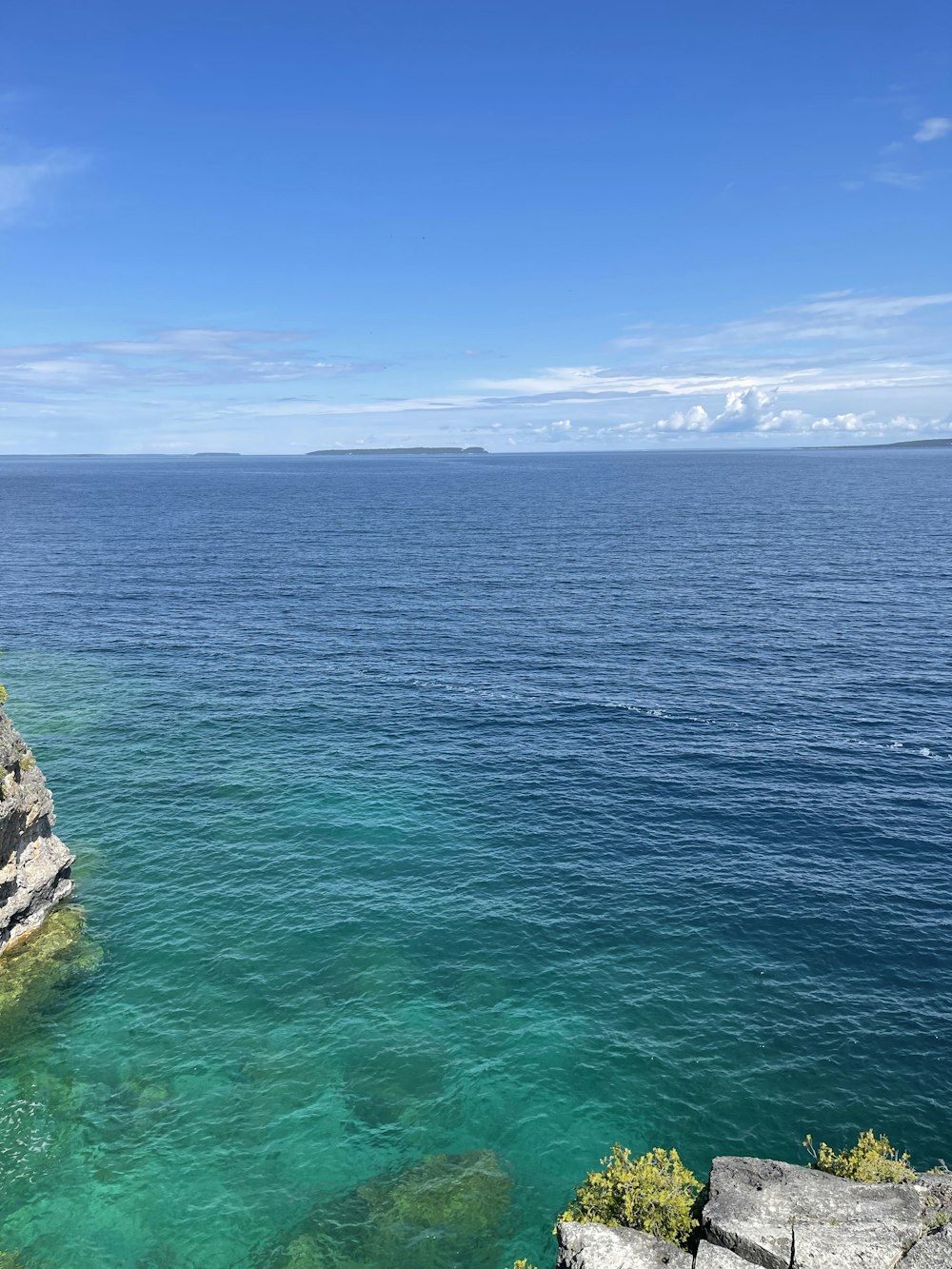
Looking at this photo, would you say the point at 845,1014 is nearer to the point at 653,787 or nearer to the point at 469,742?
the point at 653,787

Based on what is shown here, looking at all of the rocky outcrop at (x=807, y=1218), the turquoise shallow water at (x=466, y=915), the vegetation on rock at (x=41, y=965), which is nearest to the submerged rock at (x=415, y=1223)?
the turquoise shallow water at (x=466, y=915)

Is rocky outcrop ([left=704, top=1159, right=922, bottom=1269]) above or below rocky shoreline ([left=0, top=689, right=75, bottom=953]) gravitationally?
below

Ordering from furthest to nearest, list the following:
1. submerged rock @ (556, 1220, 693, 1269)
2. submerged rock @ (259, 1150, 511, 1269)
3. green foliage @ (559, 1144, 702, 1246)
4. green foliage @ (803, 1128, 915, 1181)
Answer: submerged rock @ (259, 1150, 511, 1269) → green foliage @ (803, 1128, 915, 1181) → green foliage @ (559, 1144, 702, 1246) → submerged rock @ (556, 1220, 693, 1269)

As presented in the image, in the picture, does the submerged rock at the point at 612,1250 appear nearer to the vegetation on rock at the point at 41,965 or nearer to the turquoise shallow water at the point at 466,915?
the turquoise shallow water at the point at 466,915

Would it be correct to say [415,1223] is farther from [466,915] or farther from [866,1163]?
[466,915]

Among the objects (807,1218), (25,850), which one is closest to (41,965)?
(25,850)

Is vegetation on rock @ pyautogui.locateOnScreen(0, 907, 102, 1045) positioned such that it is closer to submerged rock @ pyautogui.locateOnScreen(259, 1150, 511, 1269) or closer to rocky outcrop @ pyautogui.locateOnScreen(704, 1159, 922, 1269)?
submerged rock @ pyautogui.locateOnScreen(259, 1150, 511, 1269)

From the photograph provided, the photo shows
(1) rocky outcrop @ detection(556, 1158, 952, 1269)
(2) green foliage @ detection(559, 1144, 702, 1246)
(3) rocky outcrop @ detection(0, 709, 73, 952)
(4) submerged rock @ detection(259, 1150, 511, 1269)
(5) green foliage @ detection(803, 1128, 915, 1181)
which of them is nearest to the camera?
(1) rocky outcrop @ detection(556, 1158, 952, 1269)

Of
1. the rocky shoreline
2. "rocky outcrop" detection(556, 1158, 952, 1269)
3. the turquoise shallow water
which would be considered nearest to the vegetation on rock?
the rocky shoreline
